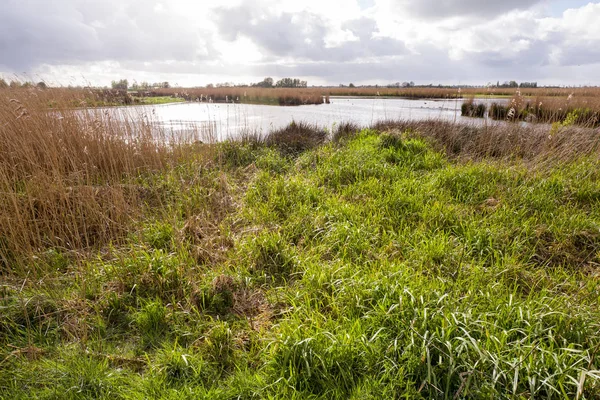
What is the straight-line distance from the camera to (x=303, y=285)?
2.88m

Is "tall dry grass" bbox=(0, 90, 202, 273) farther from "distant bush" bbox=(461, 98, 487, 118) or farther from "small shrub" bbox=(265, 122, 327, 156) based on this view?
"distant bush" bbox=(461, 98, 487, 118)

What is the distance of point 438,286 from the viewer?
255cm

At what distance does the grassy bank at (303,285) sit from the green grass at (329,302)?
17 millimetres

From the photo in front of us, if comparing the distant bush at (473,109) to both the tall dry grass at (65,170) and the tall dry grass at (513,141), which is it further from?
the tall dry grass at (65,170)

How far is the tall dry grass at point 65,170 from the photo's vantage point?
3.44 metres

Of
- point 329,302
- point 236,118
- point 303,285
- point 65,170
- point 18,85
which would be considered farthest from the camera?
point 236,118

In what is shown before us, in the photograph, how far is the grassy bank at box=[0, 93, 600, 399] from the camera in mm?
1871

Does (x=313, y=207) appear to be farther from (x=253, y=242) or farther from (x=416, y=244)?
(x=416, y=244)

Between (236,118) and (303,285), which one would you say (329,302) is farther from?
(236,118)

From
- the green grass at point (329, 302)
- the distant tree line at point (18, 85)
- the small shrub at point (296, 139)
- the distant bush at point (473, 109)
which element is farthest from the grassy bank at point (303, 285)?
the distant bush at point (473, 109)

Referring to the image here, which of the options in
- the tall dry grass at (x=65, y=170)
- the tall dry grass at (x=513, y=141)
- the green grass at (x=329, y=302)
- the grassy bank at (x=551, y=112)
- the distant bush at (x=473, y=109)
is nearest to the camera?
the green grass at (x=329, y=302)

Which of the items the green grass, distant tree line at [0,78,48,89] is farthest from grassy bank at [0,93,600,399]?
distant tree line at [0,78,48,89]

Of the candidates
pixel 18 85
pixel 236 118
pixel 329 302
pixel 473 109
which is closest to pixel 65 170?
pixel 18 85

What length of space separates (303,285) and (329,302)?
39cm
